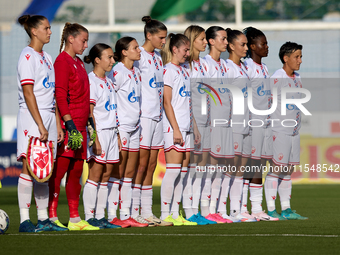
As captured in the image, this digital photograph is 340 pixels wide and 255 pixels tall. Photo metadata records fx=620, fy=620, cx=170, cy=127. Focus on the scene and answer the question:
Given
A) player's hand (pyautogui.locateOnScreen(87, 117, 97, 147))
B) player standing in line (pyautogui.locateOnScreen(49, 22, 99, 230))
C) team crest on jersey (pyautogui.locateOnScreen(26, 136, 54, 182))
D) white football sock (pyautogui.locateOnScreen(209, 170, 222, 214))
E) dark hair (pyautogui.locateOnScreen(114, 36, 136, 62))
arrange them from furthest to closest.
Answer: white football sock (pyautogui.locateOnScreen(209, 170, 222, 214))
dark hair (pyautogui.locateOnScreen(114, 36, 136, 62))
player's hand (pyautogui.locateOnScreen(87, 117, 97, 147))
player standing in line (pyautogui.locateOnScreen(49, 22, 99, 230))
team crest on jersey (pyautogui.locateOnScreen(26, 136, 54, 182))

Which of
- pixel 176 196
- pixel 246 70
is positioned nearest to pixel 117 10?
pixel 246 70

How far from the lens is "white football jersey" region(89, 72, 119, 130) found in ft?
21.6

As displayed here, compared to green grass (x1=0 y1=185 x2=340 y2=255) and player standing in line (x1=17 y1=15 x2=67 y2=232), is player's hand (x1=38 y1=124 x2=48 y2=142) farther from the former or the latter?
green grass (x1=0 y1=185 x2=340 y2=255)

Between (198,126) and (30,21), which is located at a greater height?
(30,21)

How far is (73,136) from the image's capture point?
5.99 meters

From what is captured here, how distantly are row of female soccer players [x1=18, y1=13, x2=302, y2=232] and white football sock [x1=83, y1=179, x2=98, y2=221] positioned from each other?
10 millimetres

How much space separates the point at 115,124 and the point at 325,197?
252 inches

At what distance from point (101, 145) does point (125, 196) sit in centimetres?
68

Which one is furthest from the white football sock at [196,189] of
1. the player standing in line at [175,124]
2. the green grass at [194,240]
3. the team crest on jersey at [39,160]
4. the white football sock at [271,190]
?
the team crest on jersey at [39,160]

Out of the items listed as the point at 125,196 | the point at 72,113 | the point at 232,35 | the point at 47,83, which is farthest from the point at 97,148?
the point at 232,35

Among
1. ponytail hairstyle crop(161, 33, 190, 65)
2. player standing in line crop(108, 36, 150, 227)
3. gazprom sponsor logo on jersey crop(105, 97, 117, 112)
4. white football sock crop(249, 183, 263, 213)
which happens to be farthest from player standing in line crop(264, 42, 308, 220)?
gazprom sponsor logo on jersey crop(105, 97, 117, 112)

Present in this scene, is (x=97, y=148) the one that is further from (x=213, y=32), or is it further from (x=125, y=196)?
(x=213, y=32)

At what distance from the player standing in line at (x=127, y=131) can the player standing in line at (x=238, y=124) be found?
4.52ft

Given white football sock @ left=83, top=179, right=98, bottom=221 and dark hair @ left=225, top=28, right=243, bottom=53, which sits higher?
dark hair @ left=225, top=28, right=243, bottom=53
